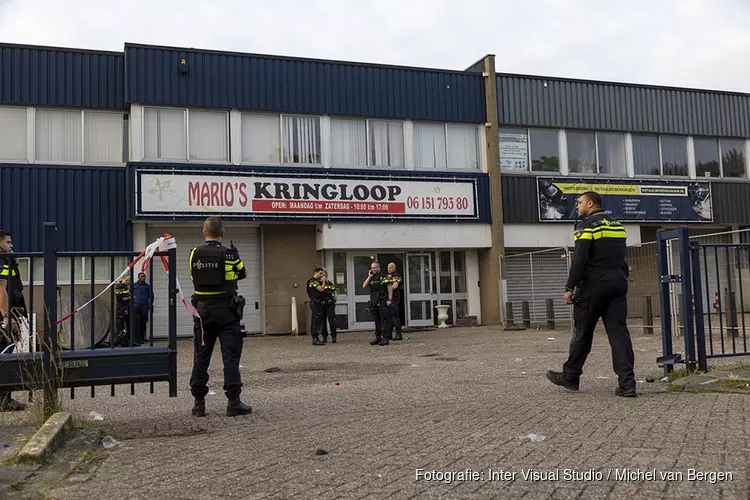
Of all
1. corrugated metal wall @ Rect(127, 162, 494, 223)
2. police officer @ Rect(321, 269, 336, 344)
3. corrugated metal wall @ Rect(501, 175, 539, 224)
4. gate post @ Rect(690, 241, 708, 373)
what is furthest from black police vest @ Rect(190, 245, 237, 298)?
corrugated metal wall @ Rect(501, 175, 539, 224)

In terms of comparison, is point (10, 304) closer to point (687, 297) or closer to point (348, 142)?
point (687, 297)

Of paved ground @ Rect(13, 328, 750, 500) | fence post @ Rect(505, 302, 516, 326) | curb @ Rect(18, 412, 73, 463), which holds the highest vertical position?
fence post @ Rect(505, 302, 516, 326)

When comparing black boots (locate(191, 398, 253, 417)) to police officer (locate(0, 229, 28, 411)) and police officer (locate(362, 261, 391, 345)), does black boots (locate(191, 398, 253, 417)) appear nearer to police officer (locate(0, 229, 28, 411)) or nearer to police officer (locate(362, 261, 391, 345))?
police officer (locate(0, 229, 28, 411))

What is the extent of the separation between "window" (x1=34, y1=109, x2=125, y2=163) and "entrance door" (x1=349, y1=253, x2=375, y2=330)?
21.4 ft

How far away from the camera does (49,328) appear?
5.98m

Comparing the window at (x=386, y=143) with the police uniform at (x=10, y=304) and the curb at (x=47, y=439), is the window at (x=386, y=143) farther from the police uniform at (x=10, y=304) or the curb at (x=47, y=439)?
the curb at (x=47, y=439)

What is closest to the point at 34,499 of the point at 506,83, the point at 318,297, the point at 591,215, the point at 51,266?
the point at 51,266

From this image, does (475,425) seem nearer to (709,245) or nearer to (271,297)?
(709,245)

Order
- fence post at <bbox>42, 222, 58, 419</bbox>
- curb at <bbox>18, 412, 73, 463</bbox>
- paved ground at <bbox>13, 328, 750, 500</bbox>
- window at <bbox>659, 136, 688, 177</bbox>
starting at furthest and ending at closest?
window at <bbox>659, 136, 688, 177</bbox>, fence post at <bbox>42, 222, 58, 419</bbox>, curb at <bbox>18, 412, 73, 463</bbox>, paved ground at <bbox>13, 328, 750, 500</bbox>

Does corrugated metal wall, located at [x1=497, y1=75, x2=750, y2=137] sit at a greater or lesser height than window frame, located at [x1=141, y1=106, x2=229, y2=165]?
greater

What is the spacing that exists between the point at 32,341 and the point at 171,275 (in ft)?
4.27

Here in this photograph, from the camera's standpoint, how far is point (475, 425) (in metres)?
5.71

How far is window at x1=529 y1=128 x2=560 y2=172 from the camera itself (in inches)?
820

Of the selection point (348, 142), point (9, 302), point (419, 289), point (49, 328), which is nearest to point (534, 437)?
point (49, 328)
